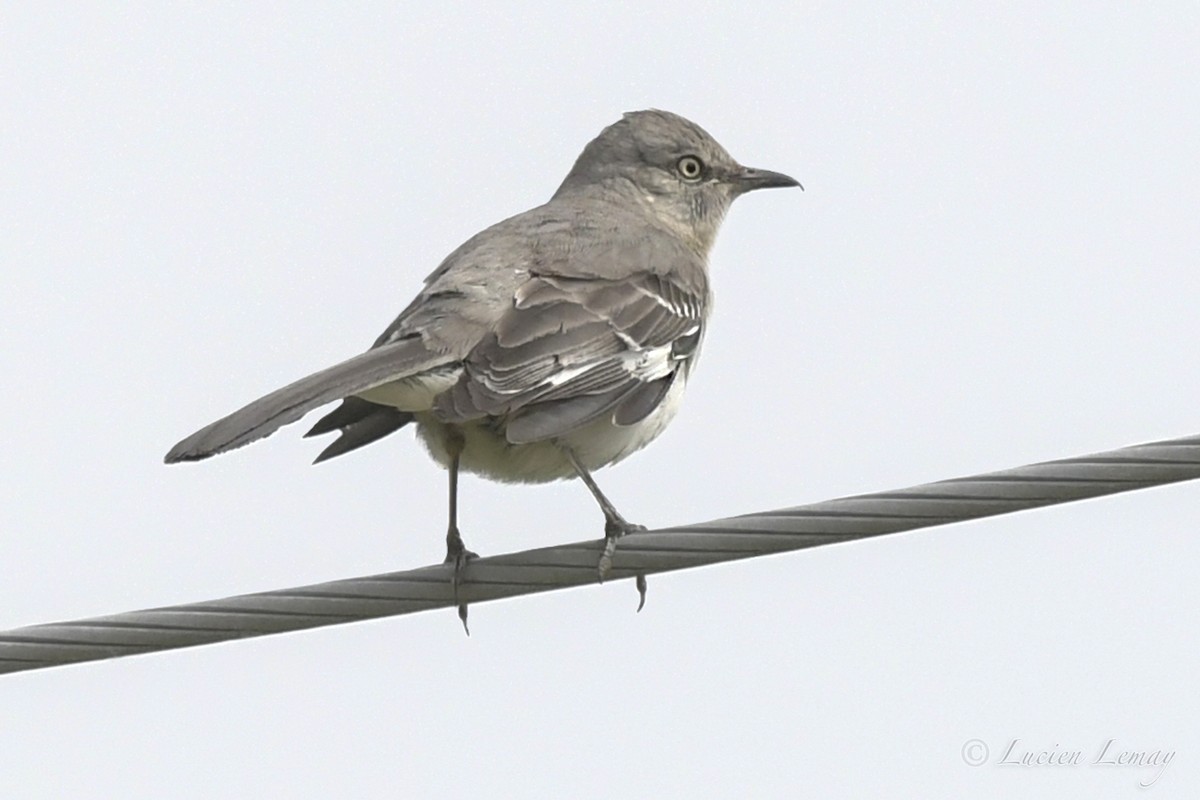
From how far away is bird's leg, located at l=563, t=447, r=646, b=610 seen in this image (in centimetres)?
599

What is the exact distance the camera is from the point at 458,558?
680 centimetres

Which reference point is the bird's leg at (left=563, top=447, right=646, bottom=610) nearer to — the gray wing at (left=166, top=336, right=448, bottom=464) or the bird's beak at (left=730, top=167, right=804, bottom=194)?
the gray wing at (left=166, top=336, right=448, bottom=464)

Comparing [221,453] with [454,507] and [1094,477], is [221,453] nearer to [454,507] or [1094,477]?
[454,507]

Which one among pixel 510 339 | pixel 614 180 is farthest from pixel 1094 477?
pixel 614 180

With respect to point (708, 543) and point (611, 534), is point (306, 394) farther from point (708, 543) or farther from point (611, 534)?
point (708, 543)

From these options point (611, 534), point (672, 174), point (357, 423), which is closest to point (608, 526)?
point (611, 534)

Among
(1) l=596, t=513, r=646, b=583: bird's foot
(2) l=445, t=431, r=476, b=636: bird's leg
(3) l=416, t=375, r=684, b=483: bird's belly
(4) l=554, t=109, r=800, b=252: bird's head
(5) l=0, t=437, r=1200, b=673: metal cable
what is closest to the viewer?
(5) l=0, t=437, r=1200, b=673: metal cable

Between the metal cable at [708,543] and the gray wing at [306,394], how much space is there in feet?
2.20

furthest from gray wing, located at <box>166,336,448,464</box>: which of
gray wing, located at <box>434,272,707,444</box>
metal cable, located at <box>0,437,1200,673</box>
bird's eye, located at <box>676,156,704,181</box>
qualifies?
bird's eye, located at <box>676,156,704,181</box>

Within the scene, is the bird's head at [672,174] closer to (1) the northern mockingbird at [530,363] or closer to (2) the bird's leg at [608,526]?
(1) the northern mockingbird at [530,363]

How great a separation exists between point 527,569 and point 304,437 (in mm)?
1547

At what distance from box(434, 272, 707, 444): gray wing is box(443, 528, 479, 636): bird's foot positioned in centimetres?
46

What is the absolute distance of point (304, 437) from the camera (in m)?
7.41

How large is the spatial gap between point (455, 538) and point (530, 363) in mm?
721
